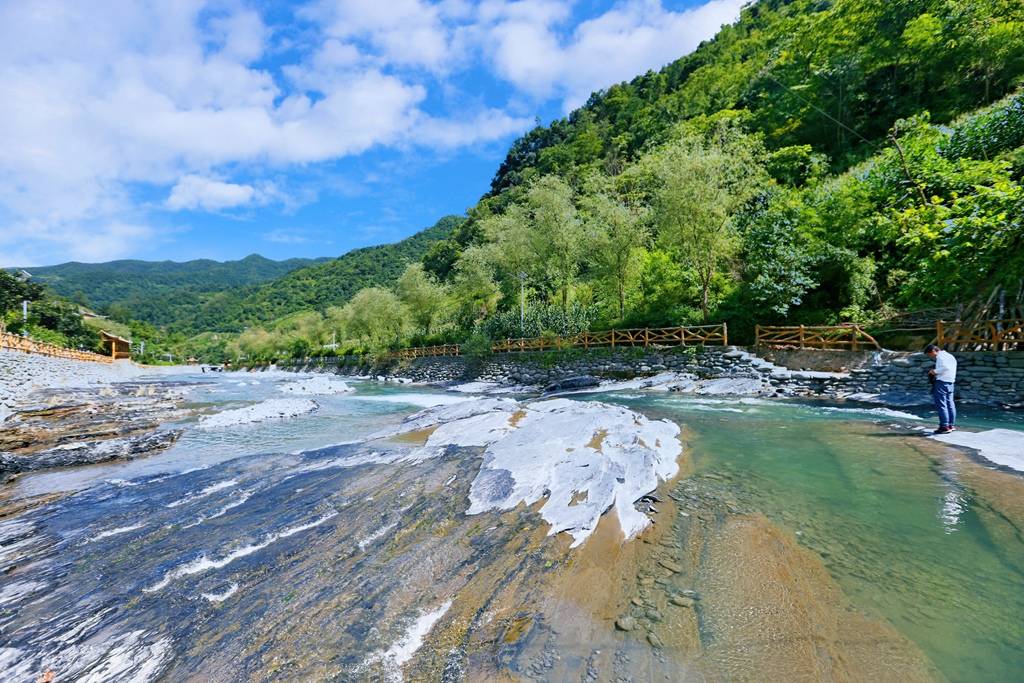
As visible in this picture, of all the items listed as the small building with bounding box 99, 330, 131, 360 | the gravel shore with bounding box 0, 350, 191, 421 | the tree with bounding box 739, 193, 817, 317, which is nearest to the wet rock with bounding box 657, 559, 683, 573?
the tree with bounding box 739, 193, 817, 317

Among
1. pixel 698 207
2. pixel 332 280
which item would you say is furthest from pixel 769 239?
pixel 332 280

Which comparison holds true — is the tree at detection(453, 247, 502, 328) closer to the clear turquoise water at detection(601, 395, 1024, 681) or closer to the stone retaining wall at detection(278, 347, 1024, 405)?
the stone retaining wall at detection(278, 347, 1024, 405)

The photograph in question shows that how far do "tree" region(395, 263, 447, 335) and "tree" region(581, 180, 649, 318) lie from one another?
68.3 feet

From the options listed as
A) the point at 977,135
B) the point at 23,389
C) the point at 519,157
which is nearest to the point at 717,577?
the point at 977,135

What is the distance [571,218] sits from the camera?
1247 inches

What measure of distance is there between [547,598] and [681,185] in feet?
76.0

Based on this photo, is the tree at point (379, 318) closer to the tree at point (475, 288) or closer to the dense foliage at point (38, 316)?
the tree at point (475, 288)

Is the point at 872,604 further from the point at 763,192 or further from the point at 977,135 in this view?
the point at 763,192

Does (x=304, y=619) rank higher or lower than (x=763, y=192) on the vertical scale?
lower

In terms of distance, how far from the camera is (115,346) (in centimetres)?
8088

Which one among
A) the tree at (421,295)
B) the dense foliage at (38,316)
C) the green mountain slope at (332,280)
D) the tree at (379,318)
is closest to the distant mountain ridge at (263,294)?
the green mountain slope at (332,280)

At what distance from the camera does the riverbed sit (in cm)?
309

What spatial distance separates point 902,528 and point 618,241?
78.9ft

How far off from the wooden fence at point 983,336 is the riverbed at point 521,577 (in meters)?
8.37
